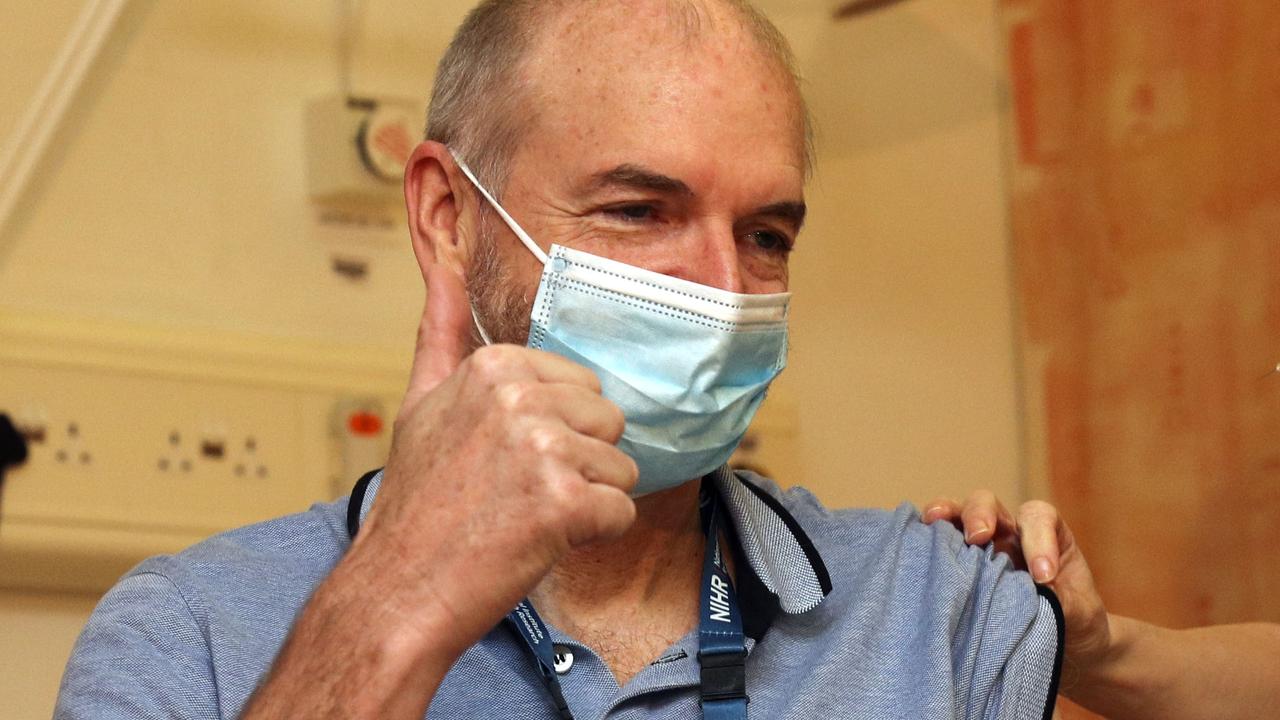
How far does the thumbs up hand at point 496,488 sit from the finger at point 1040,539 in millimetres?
585

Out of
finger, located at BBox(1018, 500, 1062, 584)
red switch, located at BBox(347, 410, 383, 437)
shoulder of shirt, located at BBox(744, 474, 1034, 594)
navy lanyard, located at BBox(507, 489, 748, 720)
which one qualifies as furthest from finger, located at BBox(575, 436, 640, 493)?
red switch, located at BBox(347, 410, 383, 437)

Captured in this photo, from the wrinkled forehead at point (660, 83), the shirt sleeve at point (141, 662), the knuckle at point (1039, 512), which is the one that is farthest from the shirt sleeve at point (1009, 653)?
the shirt sleeve at point (141, 662)

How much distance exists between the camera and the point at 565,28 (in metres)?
1.73

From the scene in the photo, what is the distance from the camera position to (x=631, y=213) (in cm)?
164

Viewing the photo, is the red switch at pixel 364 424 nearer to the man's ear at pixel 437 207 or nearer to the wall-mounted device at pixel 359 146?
the wall-mounted device at pixel 359 146

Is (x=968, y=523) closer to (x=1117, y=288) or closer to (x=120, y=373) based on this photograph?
(x=1117, y=288)

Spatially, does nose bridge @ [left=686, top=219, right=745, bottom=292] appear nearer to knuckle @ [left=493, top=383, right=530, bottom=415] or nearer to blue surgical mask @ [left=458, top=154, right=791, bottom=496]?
blue surgical mask @ [left=458, top=154, right=791, bottom=496]

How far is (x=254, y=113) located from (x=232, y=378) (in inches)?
17.6

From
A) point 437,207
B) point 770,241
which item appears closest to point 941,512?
point 770,241

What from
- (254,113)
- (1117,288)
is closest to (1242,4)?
(1117,288)

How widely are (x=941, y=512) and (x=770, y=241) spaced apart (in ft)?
1.19

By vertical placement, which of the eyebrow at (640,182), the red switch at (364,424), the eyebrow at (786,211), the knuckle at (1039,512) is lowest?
the red switch at (364,424)

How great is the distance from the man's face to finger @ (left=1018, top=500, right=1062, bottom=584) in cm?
37

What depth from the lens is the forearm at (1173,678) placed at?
1.83 meters
